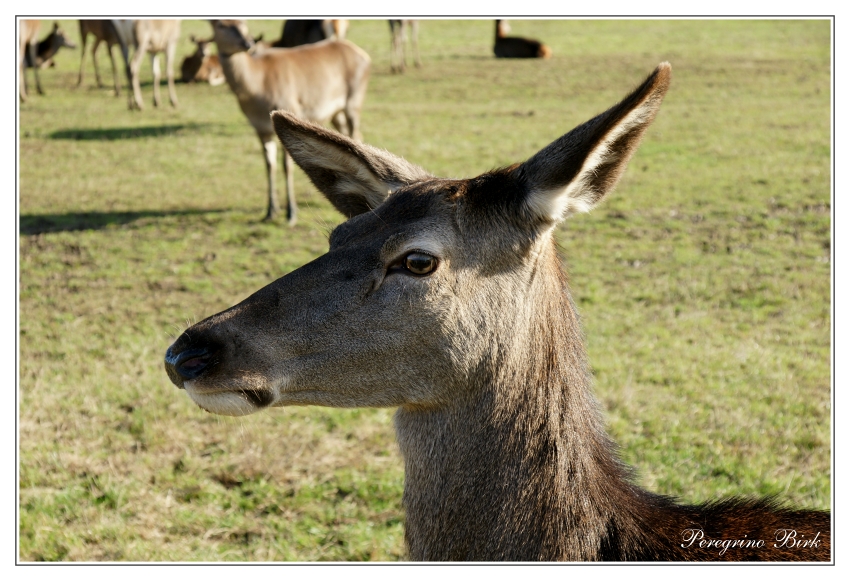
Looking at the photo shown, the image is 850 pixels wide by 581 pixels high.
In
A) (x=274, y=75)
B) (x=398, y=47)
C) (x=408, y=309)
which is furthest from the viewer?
(x=398, y=47)

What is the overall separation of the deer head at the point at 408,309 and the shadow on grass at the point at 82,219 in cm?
844

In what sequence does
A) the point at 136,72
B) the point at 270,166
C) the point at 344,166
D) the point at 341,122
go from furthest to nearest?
the point at 136,72 → the point at 341,122 → the point at 270,166 → the point at 344,166

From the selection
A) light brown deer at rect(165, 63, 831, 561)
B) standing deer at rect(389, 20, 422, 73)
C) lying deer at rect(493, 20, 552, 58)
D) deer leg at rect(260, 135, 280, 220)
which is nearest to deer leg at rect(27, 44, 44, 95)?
standing deer at rect(389, 20, 422, 73)

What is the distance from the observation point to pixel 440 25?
2805cm

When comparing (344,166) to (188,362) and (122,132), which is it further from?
(122,132)

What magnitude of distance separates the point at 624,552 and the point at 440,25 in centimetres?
2723

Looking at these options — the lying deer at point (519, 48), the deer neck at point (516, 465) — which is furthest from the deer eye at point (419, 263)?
the lying deer at point (519, 48)

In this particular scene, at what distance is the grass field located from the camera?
15.5ft

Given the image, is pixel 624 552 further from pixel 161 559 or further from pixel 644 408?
pixel 644 408

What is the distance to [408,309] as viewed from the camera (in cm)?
268

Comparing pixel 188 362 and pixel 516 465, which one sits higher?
pixel 188 362

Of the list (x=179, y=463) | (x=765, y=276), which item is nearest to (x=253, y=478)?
(x=179, y=463)

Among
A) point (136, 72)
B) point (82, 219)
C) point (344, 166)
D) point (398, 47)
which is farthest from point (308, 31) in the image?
point (344, 166)

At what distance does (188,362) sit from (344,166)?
3.60 feet
